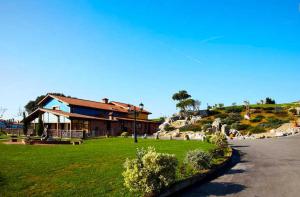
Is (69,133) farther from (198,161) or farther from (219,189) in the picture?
(219,189)

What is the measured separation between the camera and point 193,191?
11500 millimetres

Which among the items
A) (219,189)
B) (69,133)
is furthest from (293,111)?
(219,189)

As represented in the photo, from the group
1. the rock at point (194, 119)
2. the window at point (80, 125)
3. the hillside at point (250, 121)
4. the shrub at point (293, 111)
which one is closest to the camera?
the window at point (80, 125)

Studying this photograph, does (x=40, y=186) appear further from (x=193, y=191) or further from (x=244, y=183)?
(x=244, y=183)

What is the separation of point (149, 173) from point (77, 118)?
39.4 metres

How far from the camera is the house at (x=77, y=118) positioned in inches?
1825

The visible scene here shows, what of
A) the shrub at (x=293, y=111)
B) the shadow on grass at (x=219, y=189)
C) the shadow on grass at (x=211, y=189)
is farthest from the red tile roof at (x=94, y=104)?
the shadow on grass at (x=219, y=189)

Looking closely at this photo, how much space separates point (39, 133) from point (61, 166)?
34.6 m

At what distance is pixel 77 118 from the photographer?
4728 centimetres

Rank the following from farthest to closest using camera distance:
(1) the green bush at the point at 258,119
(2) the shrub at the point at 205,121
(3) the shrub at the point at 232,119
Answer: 1. (2) the shrub at the point at 205,121
2. (3) the shrub at the point at 232,119
3. (1) the green bush at the point at 258,119

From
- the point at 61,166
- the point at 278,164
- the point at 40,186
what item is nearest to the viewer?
the point at 40,186

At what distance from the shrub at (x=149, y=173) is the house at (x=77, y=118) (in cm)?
3237

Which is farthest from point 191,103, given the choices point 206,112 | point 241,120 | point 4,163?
point 4,163

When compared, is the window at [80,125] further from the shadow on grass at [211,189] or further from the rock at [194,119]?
the shadow on grass at [211,189]
